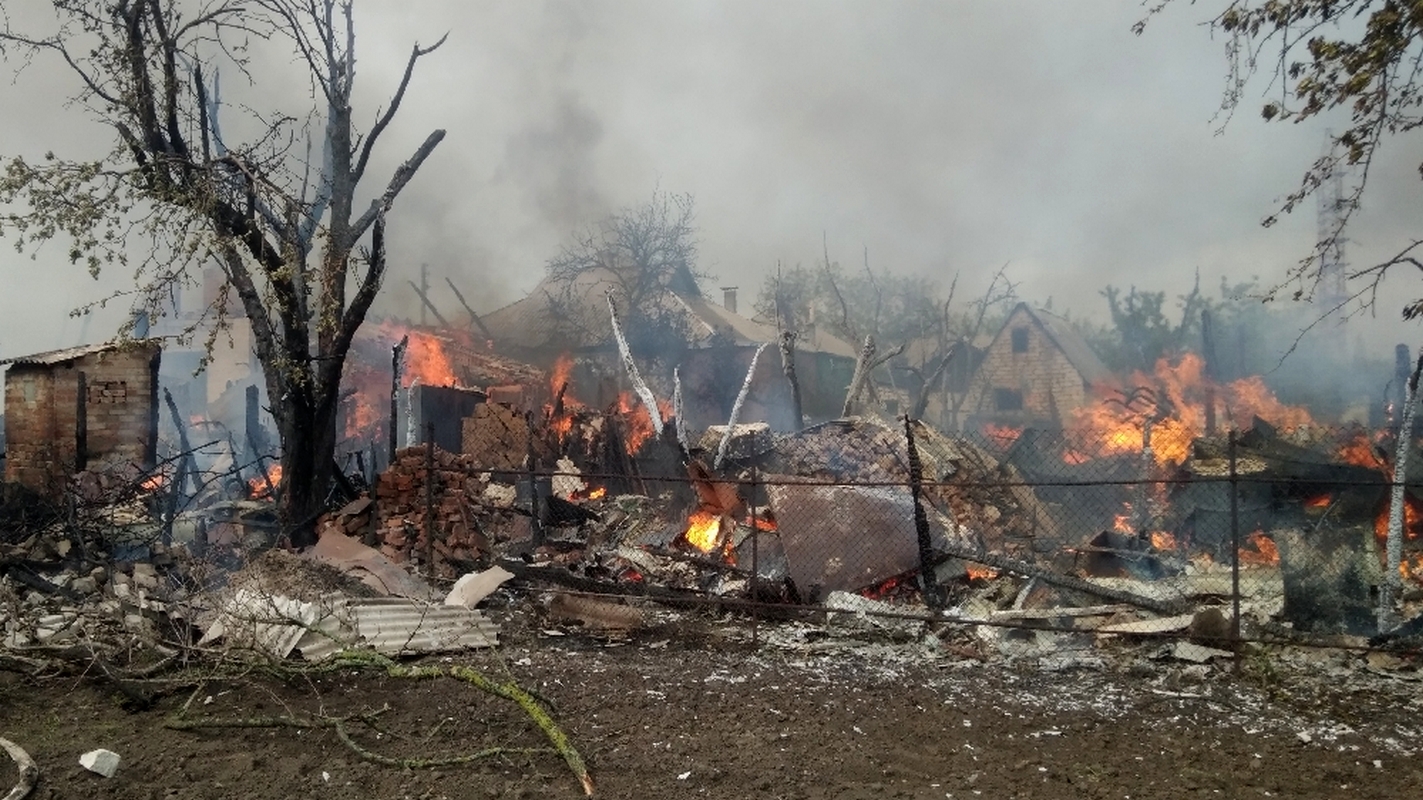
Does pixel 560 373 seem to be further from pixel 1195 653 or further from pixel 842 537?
pixel 1195 653

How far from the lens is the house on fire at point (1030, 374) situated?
121 ft

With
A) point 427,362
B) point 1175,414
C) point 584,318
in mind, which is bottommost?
point 1175,414

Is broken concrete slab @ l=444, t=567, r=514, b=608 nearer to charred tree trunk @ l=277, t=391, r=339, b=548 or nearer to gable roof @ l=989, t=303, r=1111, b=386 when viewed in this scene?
charred tree trunk @ l=277, t=391, r=339, b=548

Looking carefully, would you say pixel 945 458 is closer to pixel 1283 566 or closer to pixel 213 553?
pixel 1283 566

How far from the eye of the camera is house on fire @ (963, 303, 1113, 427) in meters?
36.8

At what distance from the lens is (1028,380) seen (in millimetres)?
38031

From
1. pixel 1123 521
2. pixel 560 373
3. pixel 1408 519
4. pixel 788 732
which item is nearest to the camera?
pixel 788 732

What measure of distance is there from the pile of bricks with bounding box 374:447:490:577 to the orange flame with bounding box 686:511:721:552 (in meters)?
2.54

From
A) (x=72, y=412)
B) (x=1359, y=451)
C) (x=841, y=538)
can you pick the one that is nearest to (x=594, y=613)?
(x=841, y=538)

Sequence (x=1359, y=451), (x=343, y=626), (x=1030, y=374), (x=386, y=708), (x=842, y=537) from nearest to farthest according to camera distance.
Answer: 1. (x=386, y=708)
2. (x=343, y=626)
3. (x=842, y=537)
4. (x=1359, y=451)
5. (x=1030, y=374)

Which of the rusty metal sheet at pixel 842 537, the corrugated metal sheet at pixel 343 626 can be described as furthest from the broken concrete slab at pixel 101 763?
the rusty metal sheet at pixel 842 537

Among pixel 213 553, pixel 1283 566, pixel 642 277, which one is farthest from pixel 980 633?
pixel 642 277

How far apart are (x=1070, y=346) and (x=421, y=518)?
3413 cm

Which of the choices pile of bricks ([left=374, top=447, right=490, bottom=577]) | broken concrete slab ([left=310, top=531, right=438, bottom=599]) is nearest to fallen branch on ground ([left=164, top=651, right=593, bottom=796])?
broken concrete slab ([left=310, top=531, right=438, bottom=599])
